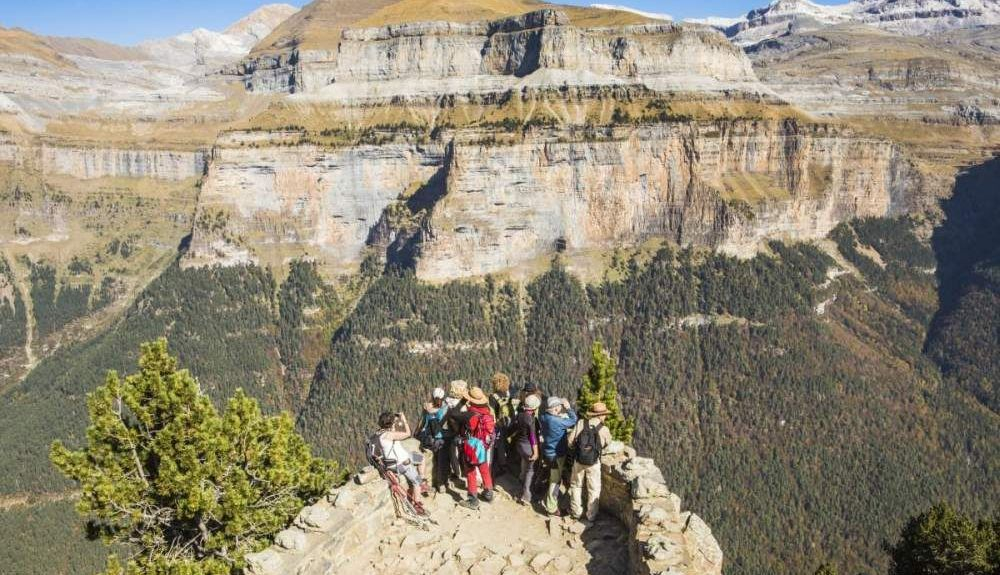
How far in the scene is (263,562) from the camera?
1950cm

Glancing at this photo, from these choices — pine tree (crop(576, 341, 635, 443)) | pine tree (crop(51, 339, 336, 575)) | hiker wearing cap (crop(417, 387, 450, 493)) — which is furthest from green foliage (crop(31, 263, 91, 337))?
hiker wearing cap (crop(417, 387, 450, 493))

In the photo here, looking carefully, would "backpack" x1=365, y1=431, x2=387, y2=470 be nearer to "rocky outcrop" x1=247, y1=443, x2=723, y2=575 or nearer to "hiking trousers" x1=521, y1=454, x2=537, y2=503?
"rocky outcrop" x1=247, y1=443, x2=723, y2=575

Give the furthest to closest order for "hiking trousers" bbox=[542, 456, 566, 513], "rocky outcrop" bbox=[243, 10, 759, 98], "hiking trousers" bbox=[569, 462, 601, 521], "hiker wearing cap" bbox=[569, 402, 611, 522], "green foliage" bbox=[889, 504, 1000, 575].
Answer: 1. "rocky outcrop" bbox=[243, 10, 759, 98]
2. "green foliage" bbox=[889, 504, 1000, 575]
3. "hiking trousers" bbox=[542, 456, 566, 513]
4. "hiking trousers" bbox=[569, 462, 601, 521]
5. "hiker wearing cap" bbox=[569, 402, 611, 522]

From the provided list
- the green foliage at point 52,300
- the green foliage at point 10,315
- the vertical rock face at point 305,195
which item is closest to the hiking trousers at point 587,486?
the vertical rock face at point 305,195

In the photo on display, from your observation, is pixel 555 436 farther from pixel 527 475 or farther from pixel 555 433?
pixel 527 475

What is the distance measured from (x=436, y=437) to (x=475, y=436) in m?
1.85

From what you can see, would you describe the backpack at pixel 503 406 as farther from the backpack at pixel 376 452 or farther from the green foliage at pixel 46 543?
the green foliage at pixel 46 543

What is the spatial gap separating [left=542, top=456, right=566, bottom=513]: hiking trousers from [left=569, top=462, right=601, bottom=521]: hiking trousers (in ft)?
1.81

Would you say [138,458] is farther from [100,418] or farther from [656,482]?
[656,482]

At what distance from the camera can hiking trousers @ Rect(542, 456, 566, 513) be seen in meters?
23.0

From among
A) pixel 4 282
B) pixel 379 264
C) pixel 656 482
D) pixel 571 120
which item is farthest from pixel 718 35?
pixel 4 282

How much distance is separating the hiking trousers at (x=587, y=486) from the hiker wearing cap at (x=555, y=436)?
0.61 meters

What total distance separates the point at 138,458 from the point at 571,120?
15693cm

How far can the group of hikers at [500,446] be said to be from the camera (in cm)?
2234
